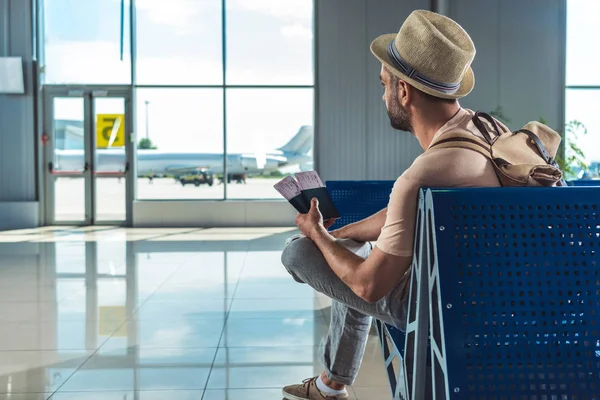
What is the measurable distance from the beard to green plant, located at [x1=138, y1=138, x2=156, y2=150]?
9.76 m

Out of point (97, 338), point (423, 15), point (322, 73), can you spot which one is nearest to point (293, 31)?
point (322, 73)

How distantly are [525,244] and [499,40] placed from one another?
10.2m

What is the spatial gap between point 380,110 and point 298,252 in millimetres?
9222

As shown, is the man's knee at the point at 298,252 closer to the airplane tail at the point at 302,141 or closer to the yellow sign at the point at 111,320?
the yellow sign at the point at 111,320

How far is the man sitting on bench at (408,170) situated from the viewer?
5.05 feet

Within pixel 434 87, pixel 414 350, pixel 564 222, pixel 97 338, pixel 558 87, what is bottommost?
pixel 97 338

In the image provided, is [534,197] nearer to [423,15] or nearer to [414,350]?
[414,350]

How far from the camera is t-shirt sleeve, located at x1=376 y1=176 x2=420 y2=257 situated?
5.01 feet

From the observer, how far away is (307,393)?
2.35m

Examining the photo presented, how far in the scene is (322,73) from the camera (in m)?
10.8

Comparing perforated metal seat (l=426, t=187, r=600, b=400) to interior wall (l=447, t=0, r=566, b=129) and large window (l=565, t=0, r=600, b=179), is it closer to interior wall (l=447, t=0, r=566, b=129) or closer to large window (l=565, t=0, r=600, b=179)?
interior wall (l=447, t=0, r=566, b=129)

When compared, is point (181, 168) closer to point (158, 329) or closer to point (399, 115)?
point (158, 329)

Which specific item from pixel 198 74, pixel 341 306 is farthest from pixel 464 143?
pixel 198 74

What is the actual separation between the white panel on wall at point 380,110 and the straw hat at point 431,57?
9.22 metres
